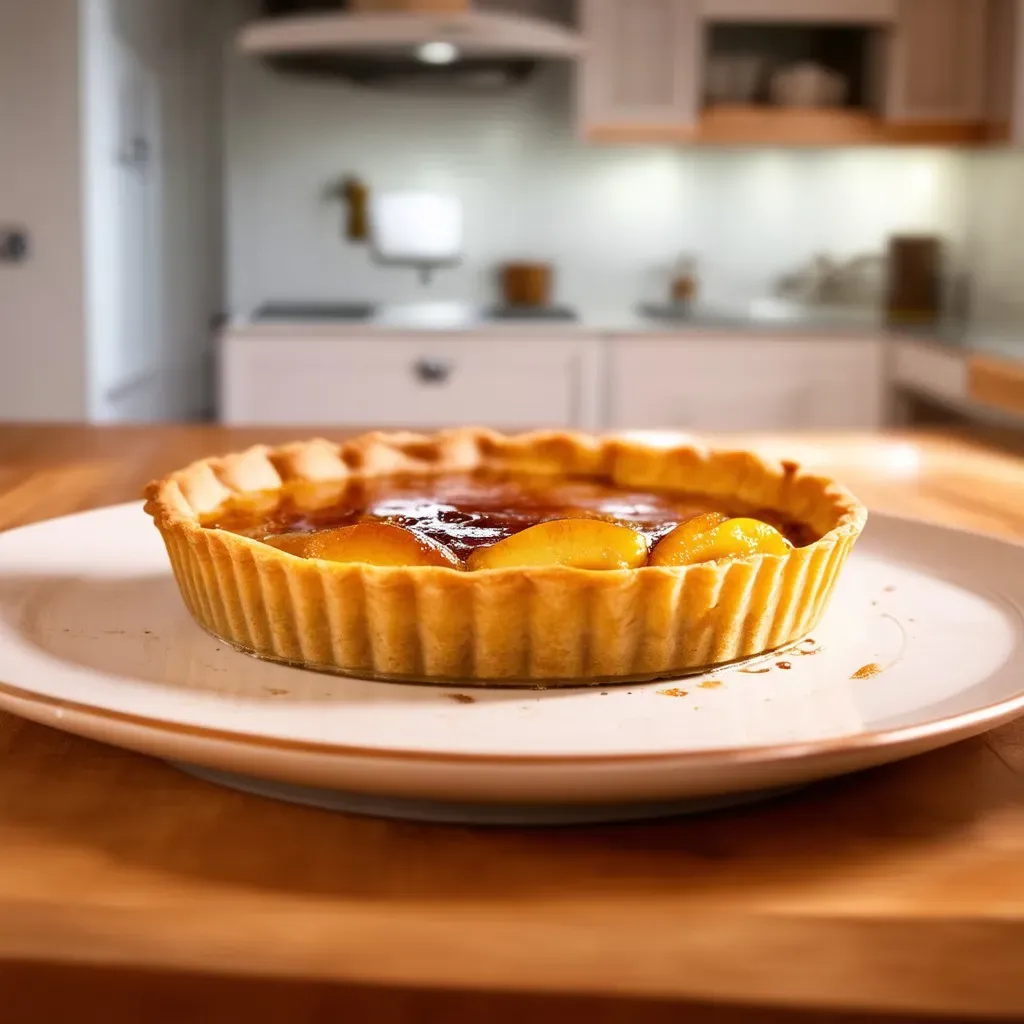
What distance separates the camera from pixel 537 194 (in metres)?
4.85

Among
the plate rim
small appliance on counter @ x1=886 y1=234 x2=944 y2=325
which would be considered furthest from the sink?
the plate rim

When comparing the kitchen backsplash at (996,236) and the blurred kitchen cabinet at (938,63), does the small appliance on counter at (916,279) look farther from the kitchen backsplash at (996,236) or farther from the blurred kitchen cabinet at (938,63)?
the blurred kitchen cabinet at (938,63)

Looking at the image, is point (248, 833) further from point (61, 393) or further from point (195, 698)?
point (61, 393)

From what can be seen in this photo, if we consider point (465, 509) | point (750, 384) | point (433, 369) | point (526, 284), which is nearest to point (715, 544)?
point (465, 509)

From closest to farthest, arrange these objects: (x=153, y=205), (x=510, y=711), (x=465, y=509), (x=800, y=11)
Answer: (x=510, y=711)
(x=465, y=509)
(x=800, y=11)
(x=153, y=205)

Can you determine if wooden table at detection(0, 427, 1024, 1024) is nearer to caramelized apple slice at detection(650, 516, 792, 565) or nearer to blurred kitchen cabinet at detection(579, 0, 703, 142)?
caramelized apple slice at detection(650, 516, 792, 565)

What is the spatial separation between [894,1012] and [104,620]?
0.46 metres

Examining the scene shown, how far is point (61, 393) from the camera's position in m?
3.98

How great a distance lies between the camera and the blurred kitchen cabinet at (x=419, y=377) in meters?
4.10

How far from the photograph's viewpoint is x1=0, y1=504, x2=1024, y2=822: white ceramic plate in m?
0.50

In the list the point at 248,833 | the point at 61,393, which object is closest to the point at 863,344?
the point at 61,393

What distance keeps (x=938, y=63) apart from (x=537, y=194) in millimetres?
1359

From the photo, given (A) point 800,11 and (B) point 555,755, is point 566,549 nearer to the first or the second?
(B) point 555,755

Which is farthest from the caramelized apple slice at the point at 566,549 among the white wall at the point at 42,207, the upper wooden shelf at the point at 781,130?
the upper wooden shelf at the point at 781,130
